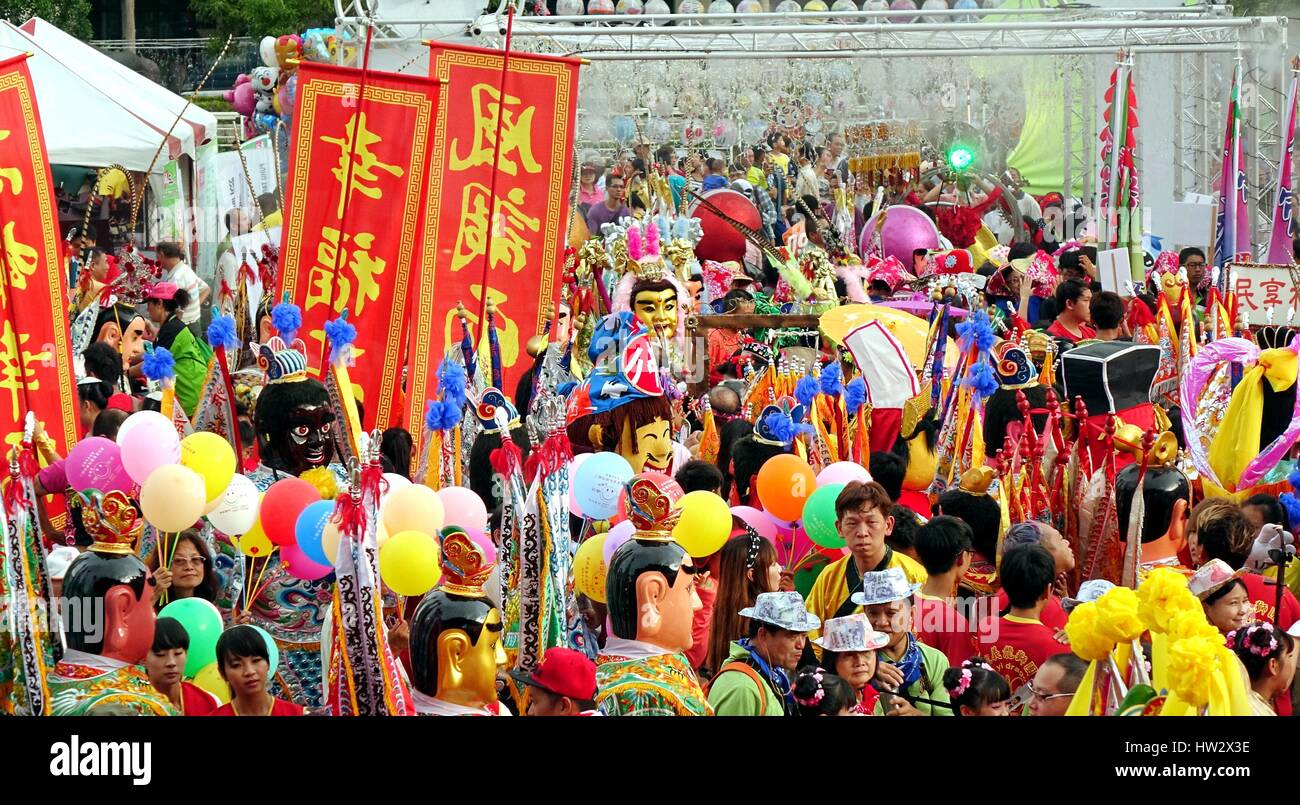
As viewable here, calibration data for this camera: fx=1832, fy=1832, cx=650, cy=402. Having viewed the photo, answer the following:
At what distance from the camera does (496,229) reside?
305 inches

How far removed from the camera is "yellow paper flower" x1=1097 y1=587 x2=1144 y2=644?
334cm

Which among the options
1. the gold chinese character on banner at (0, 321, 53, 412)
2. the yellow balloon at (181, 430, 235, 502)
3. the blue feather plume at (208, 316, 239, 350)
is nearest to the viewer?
the yellow balloon at (181, 430, 235, 502)

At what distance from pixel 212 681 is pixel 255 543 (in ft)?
1.82

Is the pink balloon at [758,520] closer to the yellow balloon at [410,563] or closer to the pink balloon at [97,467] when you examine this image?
the yellow balloon at [410,563]

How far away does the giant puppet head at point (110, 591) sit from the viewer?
3.98 metres

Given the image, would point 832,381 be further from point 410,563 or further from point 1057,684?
point 410,563

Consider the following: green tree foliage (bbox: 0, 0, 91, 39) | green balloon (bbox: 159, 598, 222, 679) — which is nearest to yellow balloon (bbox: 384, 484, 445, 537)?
green balloon (bbox: 159, 598, 222, 679)

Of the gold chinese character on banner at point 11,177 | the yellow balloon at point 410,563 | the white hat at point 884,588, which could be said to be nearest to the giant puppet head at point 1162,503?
the white hat at point 884,588

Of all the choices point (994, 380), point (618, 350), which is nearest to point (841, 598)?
point (994, 380)

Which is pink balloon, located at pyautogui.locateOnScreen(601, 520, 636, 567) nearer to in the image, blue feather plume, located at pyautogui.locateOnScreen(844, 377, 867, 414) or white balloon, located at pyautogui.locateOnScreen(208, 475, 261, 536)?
white balloon, located at pyautogui.locateOnScreen(208, 475, 261, 536)

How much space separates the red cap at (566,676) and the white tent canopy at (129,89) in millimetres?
9614

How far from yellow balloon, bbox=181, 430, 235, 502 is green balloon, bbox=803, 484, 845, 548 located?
159cm

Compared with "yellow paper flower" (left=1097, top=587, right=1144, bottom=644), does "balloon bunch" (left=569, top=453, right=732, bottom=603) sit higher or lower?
lower

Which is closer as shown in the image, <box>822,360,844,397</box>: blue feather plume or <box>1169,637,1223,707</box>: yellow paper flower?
<box>1169,637,1223,707</box>: yellow paper flower
